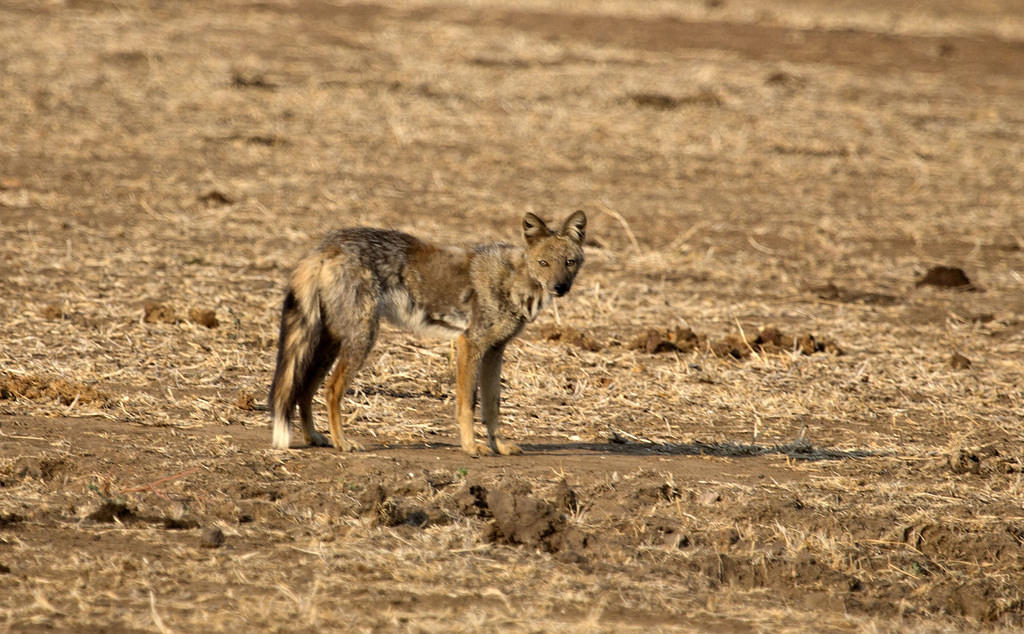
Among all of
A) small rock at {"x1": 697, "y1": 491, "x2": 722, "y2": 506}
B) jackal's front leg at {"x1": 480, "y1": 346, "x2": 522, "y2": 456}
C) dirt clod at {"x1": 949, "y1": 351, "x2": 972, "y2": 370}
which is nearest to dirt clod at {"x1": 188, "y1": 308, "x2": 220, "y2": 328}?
jackal's front leg at {"x1": 480, "y1": 346, "x2": 522, "y2": 456}

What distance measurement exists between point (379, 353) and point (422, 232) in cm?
438

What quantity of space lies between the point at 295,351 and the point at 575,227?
6.36ft

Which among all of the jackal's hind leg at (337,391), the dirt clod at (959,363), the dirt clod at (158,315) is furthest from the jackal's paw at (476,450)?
the dirt clod at (959,363)

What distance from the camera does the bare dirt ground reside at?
6.25m

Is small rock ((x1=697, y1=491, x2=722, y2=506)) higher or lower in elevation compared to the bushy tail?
lower

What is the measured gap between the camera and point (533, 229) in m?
8.08

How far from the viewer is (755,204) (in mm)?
16594

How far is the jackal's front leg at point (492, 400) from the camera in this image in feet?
25.7

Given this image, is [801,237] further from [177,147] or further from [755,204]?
[177,147]

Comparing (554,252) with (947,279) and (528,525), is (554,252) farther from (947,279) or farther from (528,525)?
(947,279)

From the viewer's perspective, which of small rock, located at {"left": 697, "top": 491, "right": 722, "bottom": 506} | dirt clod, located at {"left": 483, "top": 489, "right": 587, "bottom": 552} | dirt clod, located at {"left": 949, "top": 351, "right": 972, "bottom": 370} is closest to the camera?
dirt clod, located at {"left": 483, "top": 489, "right": 587, "bottom": 552}

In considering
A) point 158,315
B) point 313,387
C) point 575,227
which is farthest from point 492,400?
point 158,315

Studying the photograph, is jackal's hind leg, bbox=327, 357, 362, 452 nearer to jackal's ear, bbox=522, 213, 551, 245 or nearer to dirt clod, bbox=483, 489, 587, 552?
dirt clod, bbox=483, 489, 587, 552

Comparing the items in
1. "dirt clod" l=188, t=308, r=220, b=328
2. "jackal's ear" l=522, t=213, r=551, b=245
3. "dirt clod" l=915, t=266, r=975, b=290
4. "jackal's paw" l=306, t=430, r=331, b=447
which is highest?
"jackal's ear" l=522, t=213, r=551, b=245
